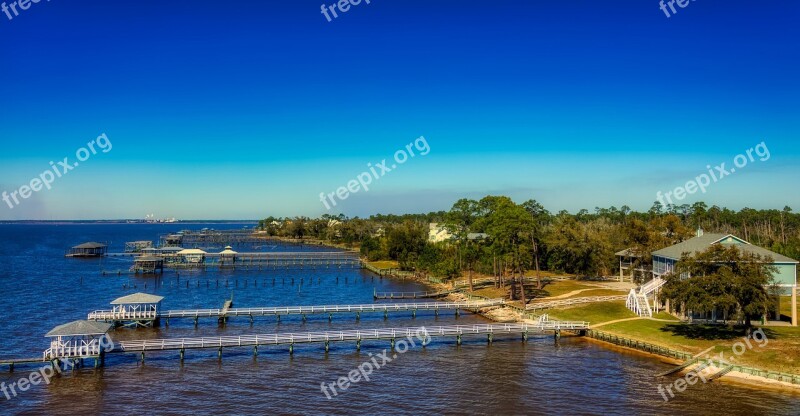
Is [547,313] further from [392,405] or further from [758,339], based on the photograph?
[392,405]

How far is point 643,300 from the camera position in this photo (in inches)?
2504

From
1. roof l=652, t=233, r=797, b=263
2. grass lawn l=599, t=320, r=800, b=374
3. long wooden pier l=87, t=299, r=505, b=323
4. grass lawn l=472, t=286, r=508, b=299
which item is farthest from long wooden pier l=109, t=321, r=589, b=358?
grass lawn l=472, t=286, r=508, b=299

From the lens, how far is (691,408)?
38188 mm

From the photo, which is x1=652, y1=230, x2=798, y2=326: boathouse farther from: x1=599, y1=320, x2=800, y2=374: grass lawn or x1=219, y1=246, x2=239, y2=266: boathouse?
x1=219, y1=246, x2=239, y2=266: boathouse

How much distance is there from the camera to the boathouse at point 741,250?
54653 millimetres

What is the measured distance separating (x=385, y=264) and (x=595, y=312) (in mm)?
81064

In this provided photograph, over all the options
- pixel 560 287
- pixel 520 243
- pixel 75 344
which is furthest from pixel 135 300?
pixel 560 287

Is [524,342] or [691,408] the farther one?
[524,342]

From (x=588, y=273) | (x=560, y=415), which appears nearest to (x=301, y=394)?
(x=560, y=415)

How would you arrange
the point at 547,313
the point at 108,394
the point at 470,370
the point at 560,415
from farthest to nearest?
the point at 547,313 < the point at 470,370 < the point at 108,394 < the point at 560,415

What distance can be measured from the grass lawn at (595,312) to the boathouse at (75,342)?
45914 mm

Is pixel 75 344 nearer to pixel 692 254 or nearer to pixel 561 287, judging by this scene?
pixel 692 254

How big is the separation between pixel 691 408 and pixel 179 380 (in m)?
36.3

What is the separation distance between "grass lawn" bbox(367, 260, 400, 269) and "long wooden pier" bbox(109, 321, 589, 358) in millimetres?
75427
